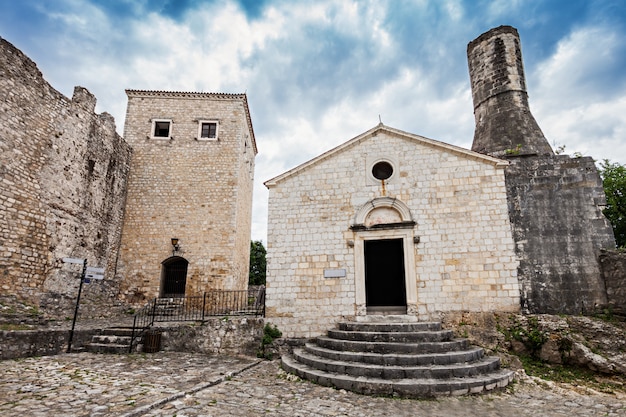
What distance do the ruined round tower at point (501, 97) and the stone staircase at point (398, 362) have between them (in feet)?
22.5

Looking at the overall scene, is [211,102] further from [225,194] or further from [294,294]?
[294,294]

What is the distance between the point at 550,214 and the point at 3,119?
16501 millimetres

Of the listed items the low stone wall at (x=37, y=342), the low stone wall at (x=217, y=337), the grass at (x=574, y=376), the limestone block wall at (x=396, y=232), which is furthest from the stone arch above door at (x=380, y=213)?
the low stone wall at (x=37, y=342)

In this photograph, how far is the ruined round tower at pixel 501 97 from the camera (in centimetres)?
1144

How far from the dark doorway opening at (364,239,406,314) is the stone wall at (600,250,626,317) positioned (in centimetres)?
557

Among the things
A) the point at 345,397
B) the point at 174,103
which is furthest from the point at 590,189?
the point at 174,103

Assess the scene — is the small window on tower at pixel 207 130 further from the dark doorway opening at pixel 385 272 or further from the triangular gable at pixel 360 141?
the dark doorway opening at pixel 385 272

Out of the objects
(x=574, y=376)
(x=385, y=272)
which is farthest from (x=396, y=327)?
(x=385, y=272)

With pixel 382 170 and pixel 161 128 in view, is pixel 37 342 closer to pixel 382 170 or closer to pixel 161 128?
pixel 382 170

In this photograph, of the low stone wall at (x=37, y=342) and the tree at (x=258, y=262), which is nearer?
the low stone wall at (x=37, y=342)

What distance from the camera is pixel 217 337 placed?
9539mm

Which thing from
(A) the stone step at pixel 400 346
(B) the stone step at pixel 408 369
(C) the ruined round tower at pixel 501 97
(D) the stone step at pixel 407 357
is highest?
(C) the ruined round tower at pixel 501 97

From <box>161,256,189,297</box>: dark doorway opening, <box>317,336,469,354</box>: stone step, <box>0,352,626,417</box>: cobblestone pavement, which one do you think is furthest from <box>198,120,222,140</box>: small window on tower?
<box>317,336,469,354</box>: stone step

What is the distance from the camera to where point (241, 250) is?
1791 cm
